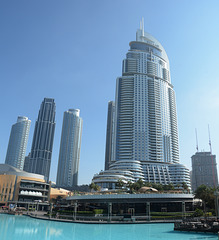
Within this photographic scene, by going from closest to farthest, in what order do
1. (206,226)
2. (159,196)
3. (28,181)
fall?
(206,226) → (159,196) → (28,181)

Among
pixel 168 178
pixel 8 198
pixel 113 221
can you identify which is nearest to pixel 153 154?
pixel 168 178

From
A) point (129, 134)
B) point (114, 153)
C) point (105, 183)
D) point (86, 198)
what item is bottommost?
point (86, 198)

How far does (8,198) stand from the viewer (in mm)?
111125

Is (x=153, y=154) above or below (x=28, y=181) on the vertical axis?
above

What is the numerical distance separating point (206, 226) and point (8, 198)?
99112 millimetres

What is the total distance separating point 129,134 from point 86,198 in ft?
405

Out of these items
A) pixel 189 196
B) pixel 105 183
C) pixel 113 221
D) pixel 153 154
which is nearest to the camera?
pixel 113 221

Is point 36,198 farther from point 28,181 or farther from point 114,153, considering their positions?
point 114,153

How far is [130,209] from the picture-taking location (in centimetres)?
7381

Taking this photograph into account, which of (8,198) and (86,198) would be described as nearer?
(86,198)

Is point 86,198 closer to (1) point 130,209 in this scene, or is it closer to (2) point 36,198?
(1) point 130,209

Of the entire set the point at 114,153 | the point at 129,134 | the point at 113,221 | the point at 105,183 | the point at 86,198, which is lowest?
the point at 113,221

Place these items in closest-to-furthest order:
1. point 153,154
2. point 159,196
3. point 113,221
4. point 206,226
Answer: point 206,226, point 113,221, point 159,196, point 153,154

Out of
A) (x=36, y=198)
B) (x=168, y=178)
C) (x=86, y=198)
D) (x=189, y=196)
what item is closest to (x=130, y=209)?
(x=86, y=198)
